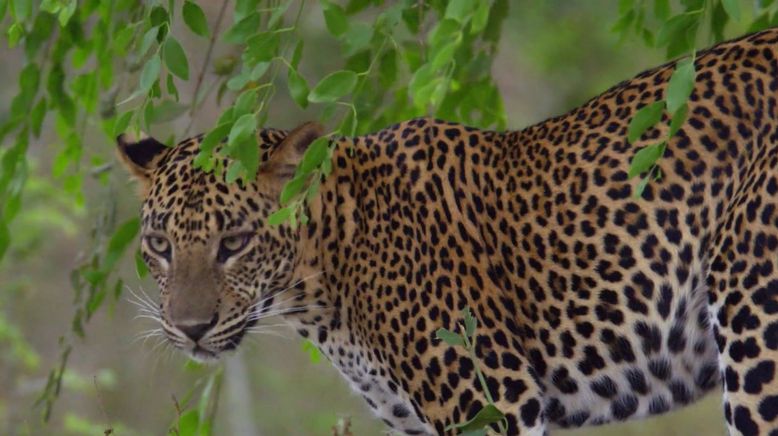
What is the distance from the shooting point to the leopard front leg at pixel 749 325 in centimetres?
601

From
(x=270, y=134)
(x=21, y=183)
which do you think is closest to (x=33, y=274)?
(x=21, y=183)

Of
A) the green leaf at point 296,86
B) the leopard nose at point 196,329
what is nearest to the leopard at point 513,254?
the leopard nose at point 196,329

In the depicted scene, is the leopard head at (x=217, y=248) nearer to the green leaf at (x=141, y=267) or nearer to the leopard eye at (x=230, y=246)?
the leopard eye at (x=230, y=246)

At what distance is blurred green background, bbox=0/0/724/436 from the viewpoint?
18266 millimetres

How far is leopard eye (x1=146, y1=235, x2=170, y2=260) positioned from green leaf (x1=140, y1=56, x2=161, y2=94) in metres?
1.29

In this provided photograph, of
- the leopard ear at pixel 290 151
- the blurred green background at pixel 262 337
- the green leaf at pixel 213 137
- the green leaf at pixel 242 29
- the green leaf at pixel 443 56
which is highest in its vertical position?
the green leaf at pixel 242 29

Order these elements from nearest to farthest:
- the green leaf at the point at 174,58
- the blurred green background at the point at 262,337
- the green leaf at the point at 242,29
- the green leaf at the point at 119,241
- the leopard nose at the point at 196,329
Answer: the green leaf at the point at 174,58, the green leaf at the point at 242,29, the leopard nose at the point at 196,329, the green leaf at the point at 119,241, the blurred green background at the point at 262,337

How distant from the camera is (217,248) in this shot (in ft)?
22.3

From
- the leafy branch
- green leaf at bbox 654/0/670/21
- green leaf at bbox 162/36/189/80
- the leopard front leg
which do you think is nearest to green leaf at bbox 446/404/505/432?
the leafy branch

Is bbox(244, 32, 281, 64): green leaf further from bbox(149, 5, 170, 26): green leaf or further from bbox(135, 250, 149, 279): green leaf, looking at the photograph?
bbox(135, 250, 149, 279): green leaf

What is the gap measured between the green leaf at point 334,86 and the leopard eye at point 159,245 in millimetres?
1457

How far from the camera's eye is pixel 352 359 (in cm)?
701

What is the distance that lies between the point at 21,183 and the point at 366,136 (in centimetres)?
191

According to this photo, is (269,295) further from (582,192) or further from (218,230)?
(582,192)
